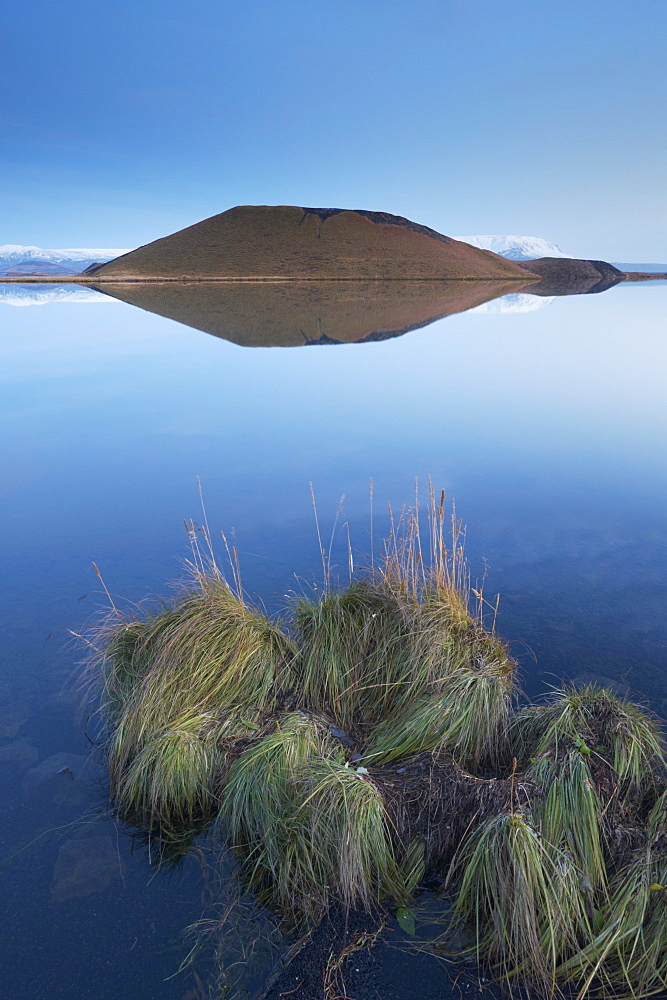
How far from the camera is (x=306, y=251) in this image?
11175cm

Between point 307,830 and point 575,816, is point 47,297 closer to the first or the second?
point 307,830

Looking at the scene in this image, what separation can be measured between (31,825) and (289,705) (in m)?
1.59

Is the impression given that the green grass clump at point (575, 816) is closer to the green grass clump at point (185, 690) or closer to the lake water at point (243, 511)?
the lake water at point (243, 511)

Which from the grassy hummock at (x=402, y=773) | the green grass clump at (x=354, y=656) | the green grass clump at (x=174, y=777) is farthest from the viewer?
the green grass clump at (x=354, y=656)

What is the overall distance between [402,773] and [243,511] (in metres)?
5.34

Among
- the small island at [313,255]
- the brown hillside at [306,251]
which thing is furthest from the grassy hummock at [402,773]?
the brown hillside at [306,251]

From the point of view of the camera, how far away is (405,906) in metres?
2.86

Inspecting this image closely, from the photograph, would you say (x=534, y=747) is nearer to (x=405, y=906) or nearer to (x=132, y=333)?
(x=405, y=906)

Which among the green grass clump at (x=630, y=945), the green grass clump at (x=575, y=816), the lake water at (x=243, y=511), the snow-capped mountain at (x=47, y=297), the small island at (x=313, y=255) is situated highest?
the small island at (x=313, y=255)

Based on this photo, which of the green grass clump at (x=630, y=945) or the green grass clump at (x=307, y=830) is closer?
the green grass clump at (x=630, y=945)

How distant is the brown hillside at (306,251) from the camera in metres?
102

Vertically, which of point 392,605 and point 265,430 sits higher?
point 392,605

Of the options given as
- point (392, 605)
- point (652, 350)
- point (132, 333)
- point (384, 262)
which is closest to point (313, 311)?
point (132, 333)

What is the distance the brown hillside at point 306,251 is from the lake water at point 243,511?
86.4m
